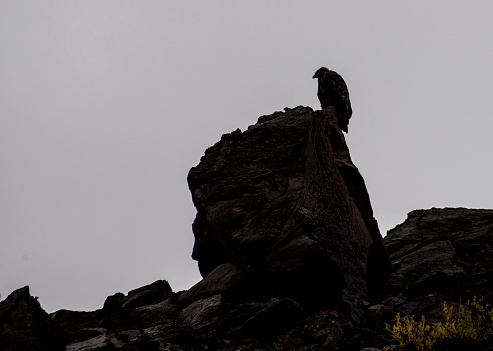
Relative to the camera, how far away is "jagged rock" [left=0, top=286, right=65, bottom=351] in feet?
38.9

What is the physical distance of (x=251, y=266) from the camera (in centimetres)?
1845

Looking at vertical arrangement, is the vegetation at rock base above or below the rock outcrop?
below

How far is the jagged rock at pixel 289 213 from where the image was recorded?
1750 centimetres

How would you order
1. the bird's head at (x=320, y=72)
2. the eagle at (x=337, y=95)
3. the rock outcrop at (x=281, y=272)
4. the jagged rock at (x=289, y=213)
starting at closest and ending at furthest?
the rock outcrop at (x=281, y=272) < the jagged rock at (x=289, y=213) < the eagle at (x=337, y=95) < the bird's head at (x=320, y=72)

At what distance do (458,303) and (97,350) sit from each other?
40.0 ft

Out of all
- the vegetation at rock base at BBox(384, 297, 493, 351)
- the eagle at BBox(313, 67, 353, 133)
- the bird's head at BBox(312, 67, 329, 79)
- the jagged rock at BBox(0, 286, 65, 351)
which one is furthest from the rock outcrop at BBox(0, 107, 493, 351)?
the bird's head at BBox(312, 67, 329, 79)

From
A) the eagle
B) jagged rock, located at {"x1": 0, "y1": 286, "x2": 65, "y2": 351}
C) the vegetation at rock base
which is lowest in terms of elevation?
the vegetation at rock base

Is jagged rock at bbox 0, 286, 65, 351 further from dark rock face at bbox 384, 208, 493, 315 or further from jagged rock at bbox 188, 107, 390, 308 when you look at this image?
dark rock face at bbox 384, 208, 493, 315

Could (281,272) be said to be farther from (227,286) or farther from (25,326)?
(25,326)

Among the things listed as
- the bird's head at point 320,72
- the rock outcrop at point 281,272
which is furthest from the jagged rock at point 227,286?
the bird's head at point 320,72

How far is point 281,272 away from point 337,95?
1537 cm

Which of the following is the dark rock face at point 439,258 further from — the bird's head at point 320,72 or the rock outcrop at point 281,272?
the bird's head at point 320,72

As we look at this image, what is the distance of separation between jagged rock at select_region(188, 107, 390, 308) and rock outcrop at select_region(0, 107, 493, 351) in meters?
0.05

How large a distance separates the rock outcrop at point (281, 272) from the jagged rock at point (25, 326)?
35 mm
